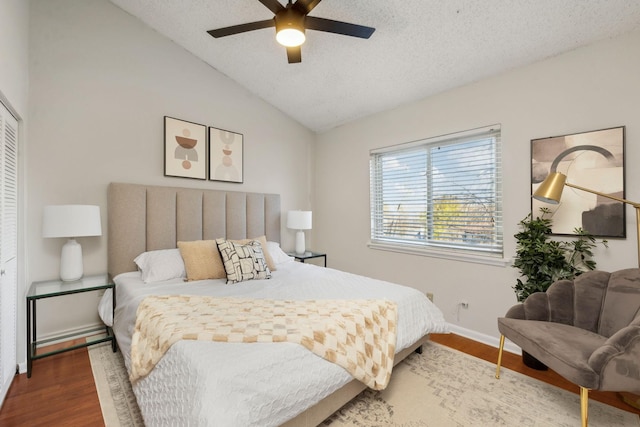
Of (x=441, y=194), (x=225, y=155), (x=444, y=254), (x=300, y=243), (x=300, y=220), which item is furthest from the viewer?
(x=300, y=243)

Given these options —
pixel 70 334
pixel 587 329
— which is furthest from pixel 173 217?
pixel 587 329

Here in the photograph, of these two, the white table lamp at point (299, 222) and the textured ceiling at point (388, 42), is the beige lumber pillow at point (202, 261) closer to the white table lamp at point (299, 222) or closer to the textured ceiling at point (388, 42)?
the white table lamp at point (299, 222)

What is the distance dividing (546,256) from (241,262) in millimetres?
2501

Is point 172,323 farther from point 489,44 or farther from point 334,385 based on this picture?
point 489,44

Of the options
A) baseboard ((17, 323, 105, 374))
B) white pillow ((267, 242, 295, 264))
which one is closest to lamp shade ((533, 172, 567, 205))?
white pillow ((267, 242, 295, 264))

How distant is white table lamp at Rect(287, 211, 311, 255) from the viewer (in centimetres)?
384

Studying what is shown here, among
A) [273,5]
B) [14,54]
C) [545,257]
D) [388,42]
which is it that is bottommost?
[545,257]

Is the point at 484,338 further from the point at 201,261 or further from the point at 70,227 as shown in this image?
the point at 70,227

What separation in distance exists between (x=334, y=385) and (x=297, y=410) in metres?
0.23

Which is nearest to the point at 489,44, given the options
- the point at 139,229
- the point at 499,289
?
the point at 499,289

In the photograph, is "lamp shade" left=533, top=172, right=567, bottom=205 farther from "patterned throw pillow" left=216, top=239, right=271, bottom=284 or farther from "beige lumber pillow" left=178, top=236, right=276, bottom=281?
"beige lumber pillow" left=178, top=236, right=276, bottom=281

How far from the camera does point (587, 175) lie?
2.19 m

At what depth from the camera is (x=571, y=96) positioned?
227 cm

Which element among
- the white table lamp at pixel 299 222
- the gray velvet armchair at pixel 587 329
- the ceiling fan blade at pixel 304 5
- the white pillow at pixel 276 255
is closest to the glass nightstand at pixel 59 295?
the white pillow at pixel 276 255
